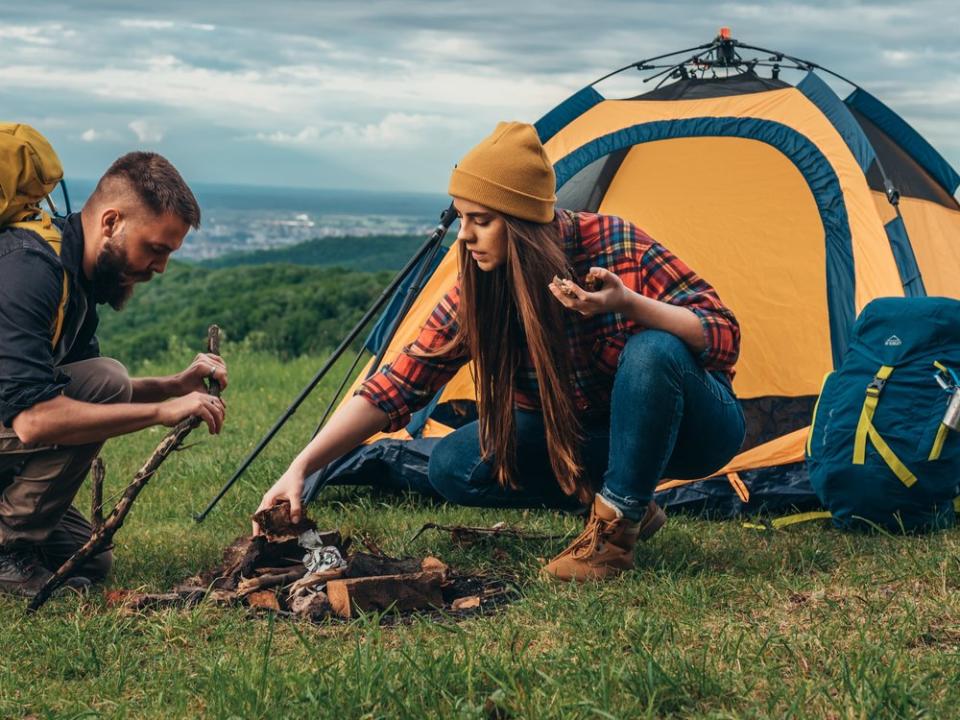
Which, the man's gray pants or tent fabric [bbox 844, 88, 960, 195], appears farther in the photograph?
tent fabric [bbox 844, 88, 960, 195]

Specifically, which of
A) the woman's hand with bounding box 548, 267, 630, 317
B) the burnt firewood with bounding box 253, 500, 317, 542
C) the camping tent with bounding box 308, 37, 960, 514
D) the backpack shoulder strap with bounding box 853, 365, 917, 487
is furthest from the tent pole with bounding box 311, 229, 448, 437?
the backpack shoulder strap with bounding box 853, 365, 917, 487

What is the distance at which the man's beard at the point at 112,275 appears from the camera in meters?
3.36

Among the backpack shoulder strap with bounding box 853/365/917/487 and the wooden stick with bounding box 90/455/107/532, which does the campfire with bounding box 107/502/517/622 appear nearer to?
the wooden stick with bounding box 90/455/107/532

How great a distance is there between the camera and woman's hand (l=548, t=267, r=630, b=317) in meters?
3.05

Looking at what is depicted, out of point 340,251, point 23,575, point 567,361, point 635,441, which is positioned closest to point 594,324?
point 567,361

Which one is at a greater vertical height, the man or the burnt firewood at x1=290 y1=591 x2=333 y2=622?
the man

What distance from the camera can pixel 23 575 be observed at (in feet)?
11.5

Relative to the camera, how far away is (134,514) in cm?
473

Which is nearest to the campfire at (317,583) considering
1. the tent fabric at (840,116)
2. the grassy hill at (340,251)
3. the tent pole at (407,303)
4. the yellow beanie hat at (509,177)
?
the yellow beanie hat at (509,177)

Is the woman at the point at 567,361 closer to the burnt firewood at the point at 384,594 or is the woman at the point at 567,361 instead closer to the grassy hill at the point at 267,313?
the burnt firewood at the point at 384,594

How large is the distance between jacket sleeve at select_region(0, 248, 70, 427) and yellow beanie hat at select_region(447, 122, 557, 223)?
115 centimetres

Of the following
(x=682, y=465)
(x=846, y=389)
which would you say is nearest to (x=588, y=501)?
(x=682, y=465)

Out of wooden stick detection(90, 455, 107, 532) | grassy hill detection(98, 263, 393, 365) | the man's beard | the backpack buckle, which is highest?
the man's beard

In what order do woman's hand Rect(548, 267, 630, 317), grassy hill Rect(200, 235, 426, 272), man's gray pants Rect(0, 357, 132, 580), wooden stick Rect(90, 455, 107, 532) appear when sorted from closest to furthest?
woman's hand Rect(548, 267, 630, 317) < man's gray pants Rect(0, 357, 132, 580) < wooden stick Rect(90, 455, 107, 532) < grassy hill Rect(200, 235, 426, 272)
